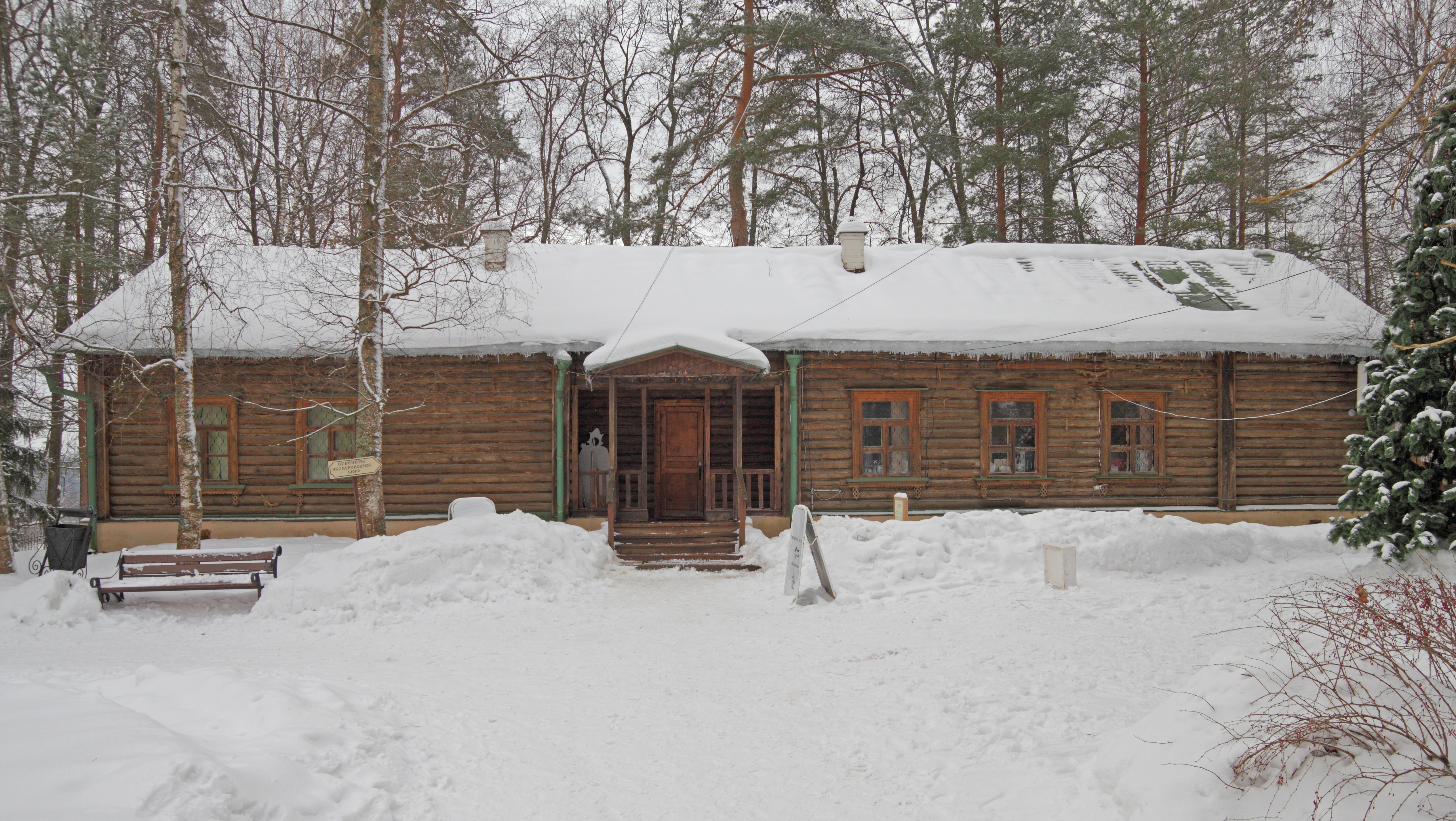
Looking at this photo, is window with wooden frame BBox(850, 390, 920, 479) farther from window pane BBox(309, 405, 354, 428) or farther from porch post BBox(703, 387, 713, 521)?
window pane BBox(309, 405, 354, 428)

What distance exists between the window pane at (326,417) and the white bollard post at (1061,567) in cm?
1046

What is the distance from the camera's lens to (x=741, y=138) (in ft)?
59.7

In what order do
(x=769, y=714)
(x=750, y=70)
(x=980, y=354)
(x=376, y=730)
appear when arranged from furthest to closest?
1. (x=750, y=70)
2. (x=980, y=354)
3. (x=769, y=714)
4. (x=376, y=730)

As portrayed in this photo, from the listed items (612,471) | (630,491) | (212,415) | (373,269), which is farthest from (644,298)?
(212,415)

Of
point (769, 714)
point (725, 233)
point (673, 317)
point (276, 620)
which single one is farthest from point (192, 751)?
point (725, 233)

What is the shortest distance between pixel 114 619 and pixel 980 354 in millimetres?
11650

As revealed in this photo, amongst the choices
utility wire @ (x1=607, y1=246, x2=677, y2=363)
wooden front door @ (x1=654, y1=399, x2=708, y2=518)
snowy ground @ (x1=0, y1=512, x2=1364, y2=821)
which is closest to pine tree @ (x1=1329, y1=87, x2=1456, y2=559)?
snowy ground @ (x1=0, y1=512, x2=1364, y2=821)

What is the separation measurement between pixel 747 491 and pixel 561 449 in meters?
3.02

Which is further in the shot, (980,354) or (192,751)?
(980,354)

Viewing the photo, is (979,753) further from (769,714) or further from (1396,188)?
A: (1396,188)

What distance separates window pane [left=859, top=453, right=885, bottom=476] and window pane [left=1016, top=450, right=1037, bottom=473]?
2359mm

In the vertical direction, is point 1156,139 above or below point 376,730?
above

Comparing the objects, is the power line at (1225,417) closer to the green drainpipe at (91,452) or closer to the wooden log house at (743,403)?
the wooden log house at (743,403)

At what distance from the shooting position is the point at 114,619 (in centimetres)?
765
